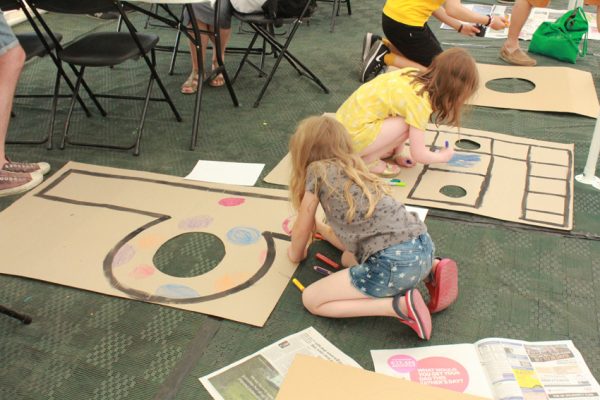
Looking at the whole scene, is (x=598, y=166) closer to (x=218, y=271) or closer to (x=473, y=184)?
(x=473, y=184)

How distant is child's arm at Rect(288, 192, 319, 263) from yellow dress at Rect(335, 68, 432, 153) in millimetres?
531

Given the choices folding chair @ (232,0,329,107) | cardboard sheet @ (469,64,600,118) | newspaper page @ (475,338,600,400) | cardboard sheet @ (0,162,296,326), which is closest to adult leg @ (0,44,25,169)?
cardboard sheet @ (0,162,296,326)

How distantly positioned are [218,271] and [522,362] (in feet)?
2.94

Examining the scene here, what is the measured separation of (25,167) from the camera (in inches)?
84.2

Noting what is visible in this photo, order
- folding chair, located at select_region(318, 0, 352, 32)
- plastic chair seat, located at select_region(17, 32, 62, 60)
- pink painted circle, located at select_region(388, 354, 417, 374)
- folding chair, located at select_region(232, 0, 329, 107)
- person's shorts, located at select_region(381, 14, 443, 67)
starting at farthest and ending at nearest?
folding chair, located at select_region(318, 0, 352, 32) → person's shorts, located at select_region(381, 14, 443, 67) → folding chair, located at select_region(232, 0, 329, 107) → plastic chair seat, located at select_region(17, 32, 62, 60) → pink painted circle, located at select_region(388, 354, 417, 374)

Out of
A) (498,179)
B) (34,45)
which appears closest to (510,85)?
(498,179)

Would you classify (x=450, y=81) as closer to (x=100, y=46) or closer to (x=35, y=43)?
(x=100, y=46)

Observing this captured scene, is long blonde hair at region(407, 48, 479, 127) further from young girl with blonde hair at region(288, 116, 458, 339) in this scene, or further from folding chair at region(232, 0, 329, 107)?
folding chair at region(232, 0, 329, 107)

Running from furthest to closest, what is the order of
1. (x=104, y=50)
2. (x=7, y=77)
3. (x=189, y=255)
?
(x=104, y=50) < (x=7, y=77) < (x=189, y=255)

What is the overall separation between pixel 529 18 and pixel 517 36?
88 centimetres

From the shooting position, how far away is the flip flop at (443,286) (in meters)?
1.42

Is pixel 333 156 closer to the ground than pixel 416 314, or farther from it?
farther from it

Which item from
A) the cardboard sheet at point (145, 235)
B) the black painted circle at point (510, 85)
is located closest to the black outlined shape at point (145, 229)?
the cardboard sheet at point (145, 235)

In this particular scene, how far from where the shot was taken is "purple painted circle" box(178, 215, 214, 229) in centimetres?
184
